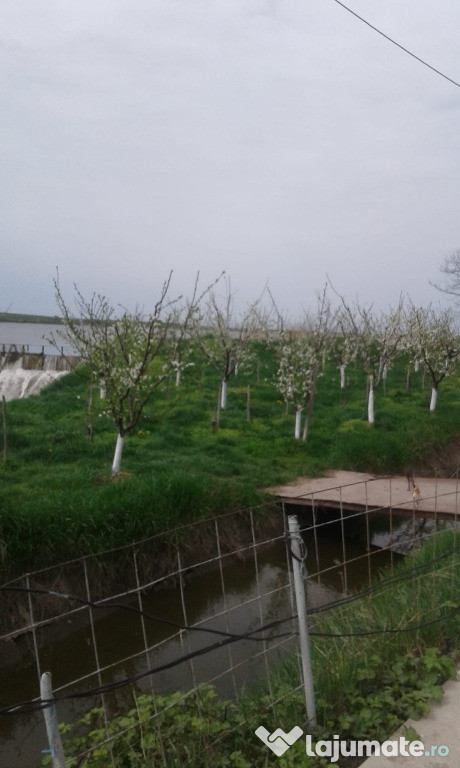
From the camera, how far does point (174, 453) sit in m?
11.2

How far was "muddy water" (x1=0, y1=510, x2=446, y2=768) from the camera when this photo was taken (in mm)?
5230

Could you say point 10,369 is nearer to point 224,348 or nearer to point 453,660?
point 224,348

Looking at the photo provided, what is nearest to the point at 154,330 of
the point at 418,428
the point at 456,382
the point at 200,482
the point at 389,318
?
the point at 200,482

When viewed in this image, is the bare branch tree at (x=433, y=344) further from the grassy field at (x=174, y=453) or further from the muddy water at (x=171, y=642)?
the muddy water at (x=171, y=642)

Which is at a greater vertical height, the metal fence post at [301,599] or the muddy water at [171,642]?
the metal fence post at [301,599]

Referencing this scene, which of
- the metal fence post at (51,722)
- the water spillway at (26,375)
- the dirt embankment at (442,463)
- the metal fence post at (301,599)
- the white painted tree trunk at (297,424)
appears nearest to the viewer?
the metal fence post at (51,722)

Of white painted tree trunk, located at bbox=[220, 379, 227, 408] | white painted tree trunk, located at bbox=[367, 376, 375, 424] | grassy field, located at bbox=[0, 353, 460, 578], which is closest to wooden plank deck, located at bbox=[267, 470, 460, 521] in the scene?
grassy field, located at bbox=[0, 353, 460, 578]

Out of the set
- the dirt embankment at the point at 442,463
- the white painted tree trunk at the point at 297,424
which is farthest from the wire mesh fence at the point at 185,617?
the white painted tree trunk at the point at 297,424

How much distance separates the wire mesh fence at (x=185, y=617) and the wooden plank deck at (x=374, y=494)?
0.17 ft

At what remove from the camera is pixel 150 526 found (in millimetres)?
7852

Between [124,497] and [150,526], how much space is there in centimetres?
52

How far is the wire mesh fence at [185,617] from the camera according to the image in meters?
3.69

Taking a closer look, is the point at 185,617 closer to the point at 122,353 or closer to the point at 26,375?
the point at 122,353

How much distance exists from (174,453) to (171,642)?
507 centimetres
